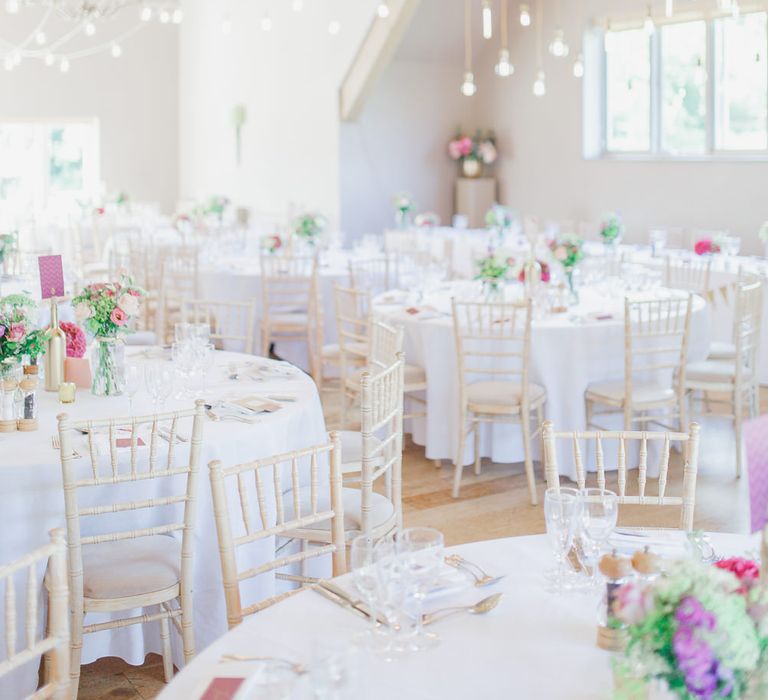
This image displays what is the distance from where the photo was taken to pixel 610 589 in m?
2.14

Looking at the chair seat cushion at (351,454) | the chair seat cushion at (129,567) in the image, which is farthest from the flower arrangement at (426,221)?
the chair seat cushion at (129,567)

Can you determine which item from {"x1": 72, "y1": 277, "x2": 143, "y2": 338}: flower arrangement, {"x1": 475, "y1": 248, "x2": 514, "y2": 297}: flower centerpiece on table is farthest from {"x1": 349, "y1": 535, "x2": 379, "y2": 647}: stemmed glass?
{"x1": 475, "y1": 248, "x2": 514, "y2": 297}: flower centerpiece on table

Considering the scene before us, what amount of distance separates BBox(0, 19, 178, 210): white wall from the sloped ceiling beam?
448 cm

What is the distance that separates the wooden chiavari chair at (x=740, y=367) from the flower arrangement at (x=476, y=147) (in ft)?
22.4

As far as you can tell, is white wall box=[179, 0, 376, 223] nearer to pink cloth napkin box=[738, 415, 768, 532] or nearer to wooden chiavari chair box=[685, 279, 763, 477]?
wooden chiavari chair box=[685, 279, 763, 477]

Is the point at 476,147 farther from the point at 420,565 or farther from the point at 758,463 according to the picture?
the point at 758,463

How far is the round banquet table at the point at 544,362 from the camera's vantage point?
237 inches

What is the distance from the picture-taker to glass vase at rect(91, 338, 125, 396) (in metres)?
4.23

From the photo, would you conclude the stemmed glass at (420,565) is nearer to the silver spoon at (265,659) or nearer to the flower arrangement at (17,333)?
the silver spoon at (265,659)

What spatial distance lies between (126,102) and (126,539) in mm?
13211

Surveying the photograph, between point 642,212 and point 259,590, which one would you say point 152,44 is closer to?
point 642,212

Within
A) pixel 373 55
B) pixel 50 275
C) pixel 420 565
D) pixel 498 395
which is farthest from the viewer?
pixel 373 55

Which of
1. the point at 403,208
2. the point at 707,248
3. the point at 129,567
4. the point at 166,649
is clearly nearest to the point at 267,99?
the point at 403,208

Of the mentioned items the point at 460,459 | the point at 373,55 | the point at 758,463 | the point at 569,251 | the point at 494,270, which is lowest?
the point at 460,459
